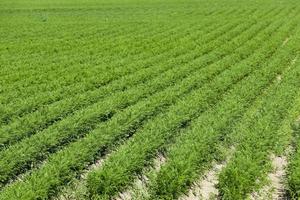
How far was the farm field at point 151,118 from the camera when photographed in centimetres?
870

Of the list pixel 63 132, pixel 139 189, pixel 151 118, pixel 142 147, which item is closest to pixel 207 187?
pixel 139 189

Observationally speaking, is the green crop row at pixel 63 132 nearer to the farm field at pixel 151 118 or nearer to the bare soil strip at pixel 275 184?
the farm field at pixel 151 118

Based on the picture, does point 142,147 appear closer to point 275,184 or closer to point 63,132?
point 63,132

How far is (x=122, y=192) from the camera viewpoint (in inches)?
336

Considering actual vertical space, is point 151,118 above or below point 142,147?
below

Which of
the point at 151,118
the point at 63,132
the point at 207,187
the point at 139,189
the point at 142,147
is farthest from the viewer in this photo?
the point at 151,118

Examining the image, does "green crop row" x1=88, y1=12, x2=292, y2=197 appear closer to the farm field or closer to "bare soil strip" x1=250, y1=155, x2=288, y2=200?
the farm field

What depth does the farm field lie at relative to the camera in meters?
8.70

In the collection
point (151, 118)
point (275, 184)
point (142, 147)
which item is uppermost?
point (142, 147)

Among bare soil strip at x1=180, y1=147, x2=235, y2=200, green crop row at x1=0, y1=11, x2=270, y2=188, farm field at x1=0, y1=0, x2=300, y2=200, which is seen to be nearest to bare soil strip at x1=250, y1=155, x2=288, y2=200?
farm field at x1=0, y1=0, x2=300, y2=200

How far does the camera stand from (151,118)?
40.1 ft

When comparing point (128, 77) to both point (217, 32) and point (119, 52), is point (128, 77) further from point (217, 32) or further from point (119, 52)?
point (217, 32)

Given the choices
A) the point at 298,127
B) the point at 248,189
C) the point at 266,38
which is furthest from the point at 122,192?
the point at 266,38

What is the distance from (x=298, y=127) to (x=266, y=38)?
14.5 m
